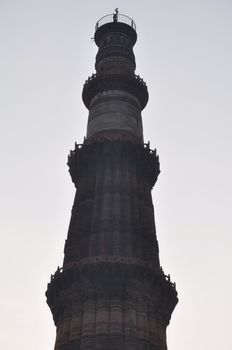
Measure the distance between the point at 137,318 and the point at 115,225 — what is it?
313 inches

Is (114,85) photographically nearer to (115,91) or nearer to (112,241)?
(115,91)

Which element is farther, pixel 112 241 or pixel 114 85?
pixel 114 85

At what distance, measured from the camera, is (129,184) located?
1588 inches

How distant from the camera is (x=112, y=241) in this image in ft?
117

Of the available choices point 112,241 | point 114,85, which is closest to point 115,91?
point 114,85

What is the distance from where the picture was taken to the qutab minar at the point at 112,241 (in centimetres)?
3100

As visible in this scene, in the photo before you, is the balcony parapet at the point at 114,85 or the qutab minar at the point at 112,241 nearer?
the qutab minar at the point at 112,241

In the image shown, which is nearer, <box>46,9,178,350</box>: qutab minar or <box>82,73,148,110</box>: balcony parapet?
<box>46,9,178,350</box>: qutab minar

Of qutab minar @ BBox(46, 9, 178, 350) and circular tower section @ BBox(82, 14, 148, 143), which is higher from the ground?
circular tower section @ BBox(82, 14, 148, 143)

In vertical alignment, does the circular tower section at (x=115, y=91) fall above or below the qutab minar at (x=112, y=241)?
above

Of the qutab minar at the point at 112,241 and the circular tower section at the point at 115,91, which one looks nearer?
the qutab minar at the point at 112,241

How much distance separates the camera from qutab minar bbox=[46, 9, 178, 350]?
31000mm

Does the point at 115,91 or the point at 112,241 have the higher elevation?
the point at 115,91

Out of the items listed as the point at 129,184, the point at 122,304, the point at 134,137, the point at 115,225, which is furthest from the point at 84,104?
the point at 122,304
